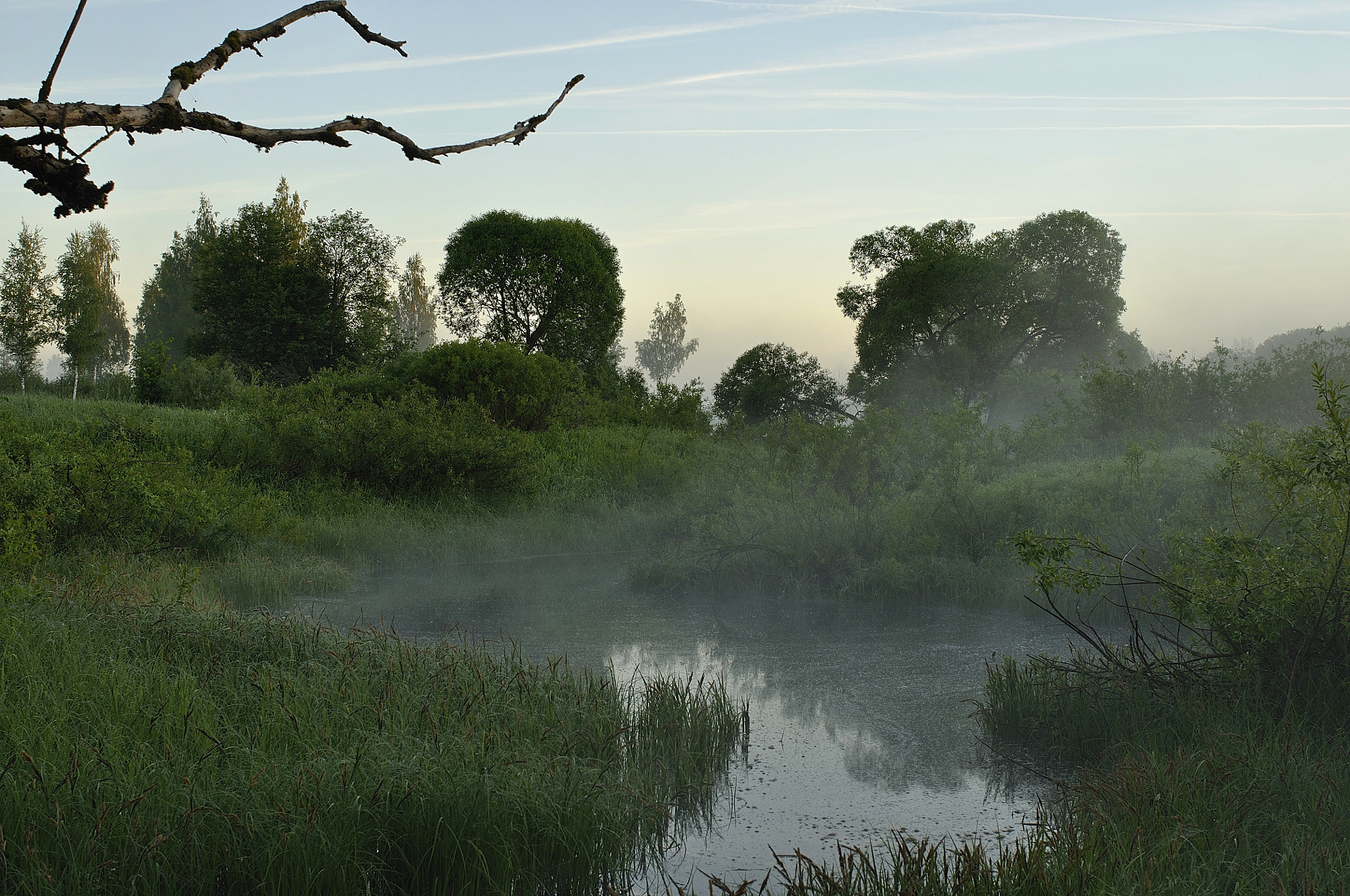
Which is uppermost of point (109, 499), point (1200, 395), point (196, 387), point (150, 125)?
point (196, 387)

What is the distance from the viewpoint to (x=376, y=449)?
46.2ft

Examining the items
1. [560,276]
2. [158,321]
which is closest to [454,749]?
[560,276]

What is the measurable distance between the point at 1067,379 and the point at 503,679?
21.6 m

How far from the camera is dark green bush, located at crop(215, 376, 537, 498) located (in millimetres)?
14055

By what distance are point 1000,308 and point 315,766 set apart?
2549cm

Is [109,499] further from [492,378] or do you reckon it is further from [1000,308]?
[1000,308]

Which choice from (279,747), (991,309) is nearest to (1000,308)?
(991,309)

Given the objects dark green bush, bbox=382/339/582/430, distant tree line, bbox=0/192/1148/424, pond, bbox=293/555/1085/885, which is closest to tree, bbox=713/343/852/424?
distant tree line, bbox=0/192/1148/424

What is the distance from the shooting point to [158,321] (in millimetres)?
40844

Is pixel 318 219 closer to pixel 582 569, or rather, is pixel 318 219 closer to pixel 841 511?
pixel 582 569

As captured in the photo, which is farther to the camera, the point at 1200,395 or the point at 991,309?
the point at 991,309

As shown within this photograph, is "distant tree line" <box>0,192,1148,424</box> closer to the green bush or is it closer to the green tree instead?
the green tree

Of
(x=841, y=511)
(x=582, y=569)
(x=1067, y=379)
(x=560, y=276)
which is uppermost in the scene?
(x=560, y=276)

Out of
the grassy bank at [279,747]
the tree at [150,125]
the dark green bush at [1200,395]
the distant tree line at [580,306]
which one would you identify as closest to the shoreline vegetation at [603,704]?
the grassy bank at [279,747]
